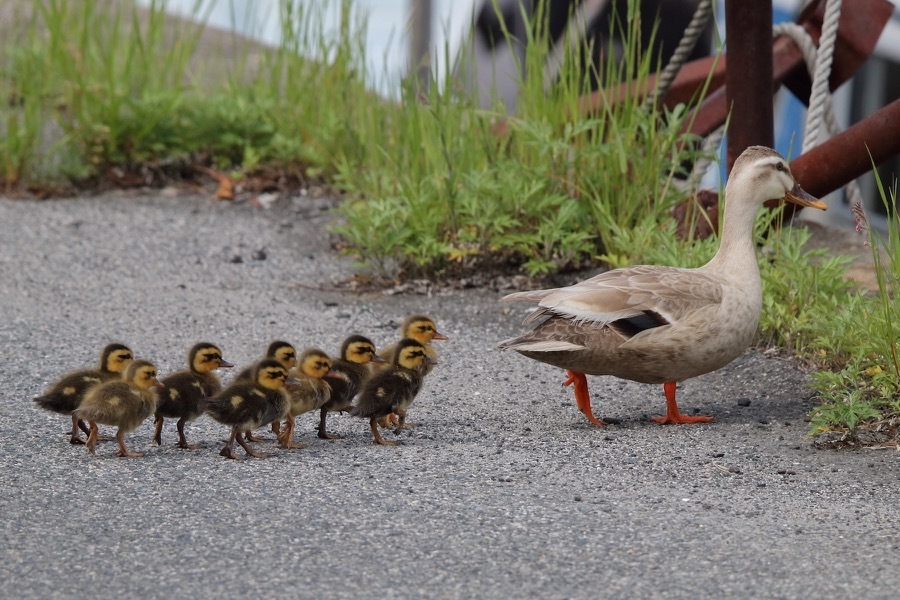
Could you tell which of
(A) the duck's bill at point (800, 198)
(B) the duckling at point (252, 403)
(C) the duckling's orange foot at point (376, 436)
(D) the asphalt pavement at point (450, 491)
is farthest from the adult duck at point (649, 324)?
(B) the duckling at point (252, 403)

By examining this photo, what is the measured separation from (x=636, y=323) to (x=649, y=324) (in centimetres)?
6

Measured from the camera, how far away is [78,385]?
490 cm

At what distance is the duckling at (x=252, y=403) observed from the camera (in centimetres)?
475

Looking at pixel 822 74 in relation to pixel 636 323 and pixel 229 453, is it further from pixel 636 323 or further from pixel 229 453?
pixel 229 453

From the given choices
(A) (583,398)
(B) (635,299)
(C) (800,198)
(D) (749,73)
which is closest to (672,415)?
(A) (583,398)

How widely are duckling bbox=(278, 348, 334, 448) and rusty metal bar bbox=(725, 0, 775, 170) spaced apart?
123 inches

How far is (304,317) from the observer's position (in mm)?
→ 7145

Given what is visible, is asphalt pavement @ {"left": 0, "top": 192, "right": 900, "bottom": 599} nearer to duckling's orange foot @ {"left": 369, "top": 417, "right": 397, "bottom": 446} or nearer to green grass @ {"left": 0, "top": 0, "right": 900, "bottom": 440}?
duckling's orange foot @ {"left": 369, "top": 417, "right": 397, "bottom": 446}

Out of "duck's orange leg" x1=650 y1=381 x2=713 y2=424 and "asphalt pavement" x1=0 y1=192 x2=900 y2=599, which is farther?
"duck's orange leg" x1=650 y1=381 x2=713 y2=424

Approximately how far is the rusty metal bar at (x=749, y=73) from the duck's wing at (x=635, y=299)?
6.28ft

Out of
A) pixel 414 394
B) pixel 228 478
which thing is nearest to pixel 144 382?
pixel 228 478

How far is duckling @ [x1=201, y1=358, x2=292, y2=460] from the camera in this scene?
4754mm

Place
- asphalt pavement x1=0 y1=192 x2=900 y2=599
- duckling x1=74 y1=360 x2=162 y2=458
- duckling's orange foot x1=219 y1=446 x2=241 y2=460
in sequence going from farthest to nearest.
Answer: duckling's orange foot x1=219 y1=446 x2=241 y2=460 < duckling x1=74 y1=360 x2=162 y2=458 < asphalt pavement x1=0 y1=192 x2=900 y2=599

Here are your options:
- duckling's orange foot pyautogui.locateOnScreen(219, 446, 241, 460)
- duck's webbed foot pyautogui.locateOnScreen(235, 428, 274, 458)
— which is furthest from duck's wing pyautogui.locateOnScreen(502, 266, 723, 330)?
duckling's orange foot pyautogui.locateOnScreen(219, 446, 241, 460)
